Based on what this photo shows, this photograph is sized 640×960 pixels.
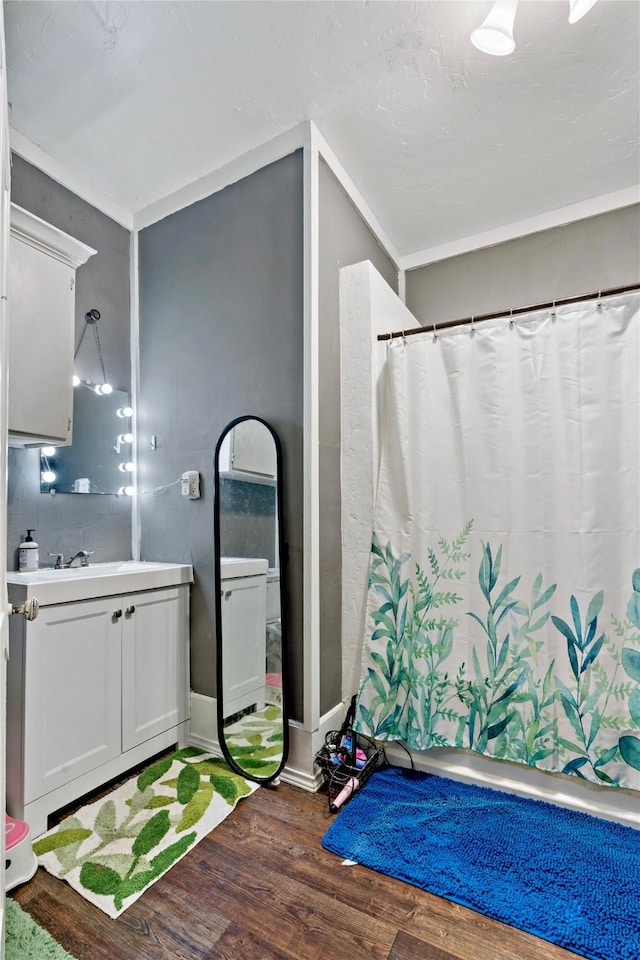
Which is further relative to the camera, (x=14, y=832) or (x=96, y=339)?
(x=96, y=339)

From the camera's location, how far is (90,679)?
6.21 feet

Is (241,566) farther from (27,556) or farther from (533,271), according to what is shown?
(533,271)

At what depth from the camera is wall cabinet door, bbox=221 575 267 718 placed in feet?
6.94

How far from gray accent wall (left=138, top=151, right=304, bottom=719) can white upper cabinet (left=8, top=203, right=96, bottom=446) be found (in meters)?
0.50

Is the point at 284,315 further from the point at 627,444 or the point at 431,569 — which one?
the point at 627,444

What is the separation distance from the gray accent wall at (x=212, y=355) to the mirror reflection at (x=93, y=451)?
0.11 m

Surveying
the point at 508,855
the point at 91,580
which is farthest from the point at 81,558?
the point at 508,855

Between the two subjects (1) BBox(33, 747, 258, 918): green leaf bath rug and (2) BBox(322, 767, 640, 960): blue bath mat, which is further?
(1) BBox(33, 747, 258, 918): green leaf bath rug

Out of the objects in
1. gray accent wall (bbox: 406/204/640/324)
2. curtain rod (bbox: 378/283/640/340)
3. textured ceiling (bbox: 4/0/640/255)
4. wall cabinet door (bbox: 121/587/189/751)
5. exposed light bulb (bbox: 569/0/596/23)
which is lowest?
wall cabinet door (bbox: 121/587/189/751)

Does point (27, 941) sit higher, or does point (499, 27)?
point (499, 27)

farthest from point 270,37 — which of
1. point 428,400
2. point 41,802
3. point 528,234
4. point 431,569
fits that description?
point 41,802

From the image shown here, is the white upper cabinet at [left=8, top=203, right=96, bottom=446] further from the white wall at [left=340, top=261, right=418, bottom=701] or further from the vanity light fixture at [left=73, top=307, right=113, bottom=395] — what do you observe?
the white wall at [left=340, top=261, right=418, bottom=701]

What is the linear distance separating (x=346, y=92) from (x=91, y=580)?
220 centimetres

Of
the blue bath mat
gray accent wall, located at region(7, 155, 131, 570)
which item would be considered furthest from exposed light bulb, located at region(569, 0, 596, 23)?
the blue bath mat
